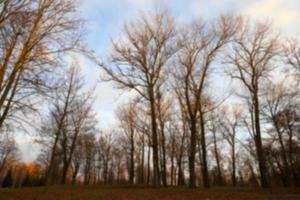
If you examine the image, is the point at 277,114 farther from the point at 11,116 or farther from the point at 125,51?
the point at 11,116

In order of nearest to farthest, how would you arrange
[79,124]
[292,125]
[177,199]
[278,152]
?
[177,199]
[292,125]
[79,124]
[278,152]

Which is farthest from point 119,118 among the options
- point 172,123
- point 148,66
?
point 148,66

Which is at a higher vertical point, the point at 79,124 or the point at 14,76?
the point at 79,124

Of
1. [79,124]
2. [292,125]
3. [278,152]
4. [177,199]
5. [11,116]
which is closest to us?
[11,116]

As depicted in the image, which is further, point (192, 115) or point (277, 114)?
point (277, 114)

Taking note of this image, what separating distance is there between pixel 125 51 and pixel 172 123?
17.4 metres

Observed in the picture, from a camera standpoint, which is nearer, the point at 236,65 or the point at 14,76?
the point at 14,76

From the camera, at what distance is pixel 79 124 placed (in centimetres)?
3152

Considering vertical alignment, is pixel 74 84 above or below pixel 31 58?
above

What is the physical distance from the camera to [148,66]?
68.7ft

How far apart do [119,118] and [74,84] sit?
491 inches

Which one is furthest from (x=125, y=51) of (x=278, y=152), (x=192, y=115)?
(x=278, y=152)

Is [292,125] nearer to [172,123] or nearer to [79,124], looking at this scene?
[172,123]

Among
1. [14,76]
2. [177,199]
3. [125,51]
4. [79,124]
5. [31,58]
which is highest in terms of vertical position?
[125,51]
